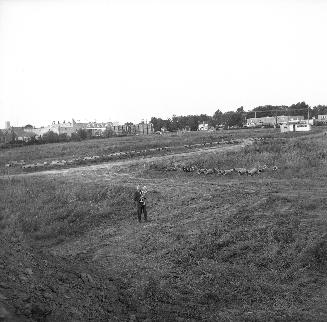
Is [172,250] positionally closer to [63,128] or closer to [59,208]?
[59,208]

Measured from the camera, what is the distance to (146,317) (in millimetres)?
9016

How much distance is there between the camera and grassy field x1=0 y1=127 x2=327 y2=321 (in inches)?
358

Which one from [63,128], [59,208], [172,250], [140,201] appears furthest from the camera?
[63,128]

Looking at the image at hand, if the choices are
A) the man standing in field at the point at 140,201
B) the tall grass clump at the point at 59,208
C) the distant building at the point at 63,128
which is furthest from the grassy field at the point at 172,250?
the distant building at the point at 63,128

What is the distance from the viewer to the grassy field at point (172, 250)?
9.10 meters

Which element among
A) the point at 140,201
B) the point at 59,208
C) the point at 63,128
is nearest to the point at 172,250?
the point at 140,201

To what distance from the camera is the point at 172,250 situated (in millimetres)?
13211

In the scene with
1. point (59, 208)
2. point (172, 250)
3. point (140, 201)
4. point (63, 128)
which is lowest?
point (172, 250)

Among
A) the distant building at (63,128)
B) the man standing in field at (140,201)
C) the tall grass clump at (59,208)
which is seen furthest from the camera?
the distant building at (63,128)

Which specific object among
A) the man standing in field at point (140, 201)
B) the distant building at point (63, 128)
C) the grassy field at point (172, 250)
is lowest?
the grassy field at point (172, 250)

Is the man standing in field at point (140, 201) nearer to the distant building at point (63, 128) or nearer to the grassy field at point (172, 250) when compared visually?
the grassy field at point (172, 250)

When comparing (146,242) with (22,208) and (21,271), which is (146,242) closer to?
(21,271)

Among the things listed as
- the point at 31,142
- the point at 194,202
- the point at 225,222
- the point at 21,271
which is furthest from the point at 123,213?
the point at 31,142

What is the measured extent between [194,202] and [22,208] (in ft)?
31.9
